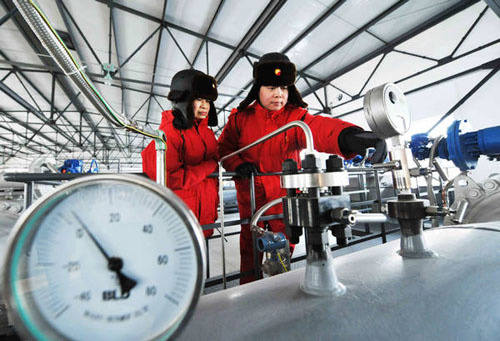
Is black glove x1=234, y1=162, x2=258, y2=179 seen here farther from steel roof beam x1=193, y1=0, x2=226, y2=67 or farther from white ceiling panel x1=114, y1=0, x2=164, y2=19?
white ceiling panel x1=114, y1=0, x2=164, y2=19

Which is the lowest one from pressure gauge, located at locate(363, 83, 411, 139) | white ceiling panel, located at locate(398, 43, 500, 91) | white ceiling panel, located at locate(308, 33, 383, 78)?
pressure gauge, located at locate(363, 83, 411, 139)

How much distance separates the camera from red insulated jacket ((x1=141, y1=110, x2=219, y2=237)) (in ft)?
3.07

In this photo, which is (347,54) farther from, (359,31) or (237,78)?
(237,78)

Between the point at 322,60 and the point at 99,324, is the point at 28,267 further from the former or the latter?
the point at 322,60

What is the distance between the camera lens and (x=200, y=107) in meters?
1.03

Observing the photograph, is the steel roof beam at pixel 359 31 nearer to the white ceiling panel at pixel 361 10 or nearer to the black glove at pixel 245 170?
the white ceiling panel at pixel 361 10

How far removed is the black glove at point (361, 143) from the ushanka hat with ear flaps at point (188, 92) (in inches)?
24.8

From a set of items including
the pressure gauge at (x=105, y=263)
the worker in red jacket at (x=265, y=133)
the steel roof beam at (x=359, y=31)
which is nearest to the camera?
the pressure gauge at (x=105, y=263)

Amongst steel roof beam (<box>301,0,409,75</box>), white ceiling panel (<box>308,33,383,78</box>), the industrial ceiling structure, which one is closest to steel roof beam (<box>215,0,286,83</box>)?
the industrial ceiling structure

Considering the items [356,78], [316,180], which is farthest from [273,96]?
[356,78]

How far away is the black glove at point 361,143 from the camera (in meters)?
0.62

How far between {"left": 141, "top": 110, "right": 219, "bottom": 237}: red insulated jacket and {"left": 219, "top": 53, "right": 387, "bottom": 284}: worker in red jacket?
0.15 metres

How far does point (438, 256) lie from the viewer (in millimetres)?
557

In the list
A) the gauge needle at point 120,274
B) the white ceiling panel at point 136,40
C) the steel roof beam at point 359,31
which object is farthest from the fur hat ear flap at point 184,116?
the steel roof beam at point 359,31
